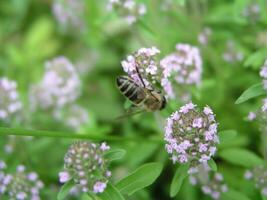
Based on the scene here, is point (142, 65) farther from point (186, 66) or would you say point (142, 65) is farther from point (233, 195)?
point (233, 195)

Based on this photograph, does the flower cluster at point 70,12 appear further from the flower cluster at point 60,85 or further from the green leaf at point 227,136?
the green leaf at point 227,136

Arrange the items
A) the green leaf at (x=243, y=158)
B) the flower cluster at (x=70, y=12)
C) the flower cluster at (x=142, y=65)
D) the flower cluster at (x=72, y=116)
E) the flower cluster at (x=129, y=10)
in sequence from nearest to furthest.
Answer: the flower cluster at (x=142, y=65) < the green leaf at (x=243, y=158) < the flower cluster at (x=129, y=10) < the flower cluster at (x=72, y=116) < the flower cluster at (x=70, y=12)

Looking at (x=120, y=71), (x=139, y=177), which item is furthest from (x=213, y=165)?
(x=120, y=71)

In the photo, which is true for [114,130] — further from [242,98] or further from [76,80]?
[242,98]

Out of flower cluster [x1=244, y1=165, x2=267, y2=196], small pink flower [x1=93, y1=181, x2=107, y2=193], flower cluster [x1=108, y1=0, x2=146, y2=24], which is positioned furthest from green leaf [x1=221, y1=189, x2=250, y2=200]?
flower cluster [x1=108, y1=0, x2=146, y2=24]

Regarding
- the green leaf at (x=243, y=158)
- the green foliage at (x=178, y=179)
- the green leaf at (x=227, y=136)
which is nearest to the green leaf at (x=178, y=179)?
the green foliage at (x=178, y=179)

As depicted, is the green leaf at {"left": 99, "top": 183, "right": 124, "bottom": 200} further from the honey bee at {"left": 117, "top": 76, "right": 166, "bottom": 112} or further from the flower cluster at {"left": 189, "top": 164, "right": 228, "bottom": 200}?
the flower cluster at {"left": 189, "top": 164, "right": 228, "bottom": 200}
